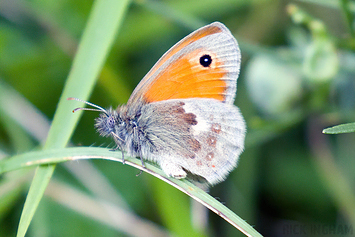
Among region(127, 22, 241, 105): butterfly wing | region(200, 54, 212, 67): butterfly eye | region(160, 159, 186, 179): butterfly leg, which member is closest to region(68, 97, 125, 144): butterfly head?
region(127, 22, 241, 105): butterfly wing

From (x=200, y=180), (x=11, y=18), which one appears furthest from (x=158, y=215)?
(x=11, y=18)

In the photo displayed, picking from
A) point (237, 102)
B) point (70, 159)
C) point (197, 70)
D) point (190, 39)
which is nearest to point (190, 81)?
point (197, 70)

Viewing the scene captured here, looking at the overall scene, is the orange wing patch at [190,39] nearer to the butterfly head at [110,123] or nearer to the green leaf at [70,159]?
the butterfly head at [110,123]

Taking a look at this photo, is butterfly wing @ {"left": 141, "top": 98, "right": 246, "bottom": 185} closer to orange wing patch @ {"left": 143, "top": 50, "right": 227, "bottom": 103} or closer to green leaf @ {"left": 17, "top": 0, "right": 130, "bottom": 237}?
orange wing patch @ {"left": 143, "top": 50, "right": 227, "bottom": 103}

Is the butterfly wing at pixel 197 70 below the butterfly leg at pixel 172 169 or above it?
above

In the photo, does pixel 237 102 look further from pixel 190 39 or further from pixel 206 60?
pixel 190 39

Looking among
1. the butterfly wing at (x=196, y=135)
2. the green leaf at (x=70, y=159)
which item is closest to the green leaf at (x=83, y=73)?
the green leaf at (x=70, y=159)
